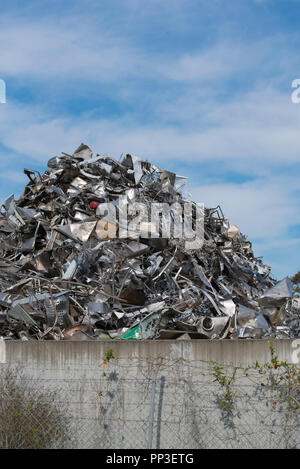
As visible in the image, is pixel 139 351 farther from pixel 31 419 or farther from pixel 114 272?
pixel 114 272

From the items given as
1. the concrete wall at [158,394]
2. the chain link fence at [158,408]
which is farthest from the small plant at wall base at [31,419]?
the concrete wall at [158,394]

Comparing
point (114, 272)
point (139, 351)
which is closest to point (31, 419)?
point (139, 351)

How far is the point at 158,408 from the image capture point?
5.30 m

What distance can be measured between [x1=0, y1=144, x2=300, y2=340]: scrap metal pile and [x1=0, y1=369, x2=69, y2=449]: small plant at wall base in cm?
146

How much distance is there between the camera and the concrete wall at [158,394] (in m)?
5.18

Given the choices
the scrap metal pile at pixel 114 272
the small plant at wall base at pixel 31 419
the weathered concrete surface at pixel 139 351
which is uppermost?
the scrap metal pile at pixel 114 272

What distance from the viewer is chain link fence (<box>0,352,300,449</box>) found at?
5141 mm

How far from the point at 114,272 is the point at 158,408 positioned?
9.30 ft

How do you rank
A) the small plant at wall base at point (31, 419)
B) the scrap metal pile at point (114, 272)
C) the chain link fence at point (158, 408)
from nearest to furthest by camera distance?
the chain link fence at point (158, 408) < the small plant at wall base at point (31, 419) < the scrap metal pile at point (114, 272)

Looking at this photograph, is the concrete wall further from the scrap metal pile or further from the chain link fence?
the scrap metal pile

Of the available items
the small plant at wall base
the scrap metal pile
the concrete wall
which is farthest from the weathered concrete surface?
the scrap metal pile

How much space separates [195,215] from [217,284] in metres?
1.78

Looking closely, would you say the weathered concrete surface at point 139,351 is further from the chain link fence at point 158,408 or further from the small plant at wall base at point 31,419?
the small plant at wall base at point 31,419
